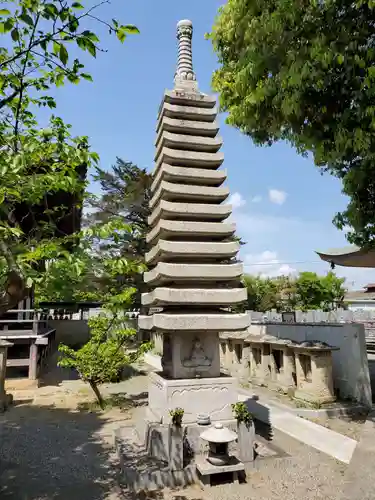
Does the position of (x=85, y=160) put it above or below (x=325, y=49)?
below

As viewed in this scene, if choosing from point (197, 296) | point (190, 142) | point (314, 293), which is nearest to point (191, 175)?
point (190, 142)

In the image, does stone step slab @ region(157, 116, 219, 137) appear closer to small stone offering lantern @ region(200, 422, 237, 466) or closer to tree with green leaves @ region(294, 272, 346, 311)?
small stone offering lantern @ region(200, 422, 237, 466)

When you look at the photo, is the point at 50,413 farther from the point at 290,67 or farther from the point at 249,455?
the point at 290,67

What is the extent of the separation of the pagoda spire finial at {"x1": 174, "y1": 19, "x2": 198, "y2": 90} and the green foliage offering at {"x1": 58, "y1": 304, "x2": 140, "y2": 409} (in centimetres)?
741

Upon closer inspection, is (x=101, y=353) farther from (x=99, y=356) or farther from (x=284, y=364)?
(x=284, y=364)

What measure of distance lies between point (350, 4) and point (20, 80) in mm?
5896

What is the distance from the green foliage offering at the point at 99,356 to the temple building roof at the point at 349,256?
21.5ft

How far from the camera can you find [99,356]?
1194 cm

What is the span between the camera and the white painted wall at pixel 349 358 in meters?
10.7

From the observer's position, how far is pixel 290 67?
23.0 ft

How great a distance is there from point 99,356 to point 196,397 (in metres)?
5.10

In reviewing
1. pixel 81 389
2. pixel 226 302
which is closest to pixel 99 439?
pixel 226 302

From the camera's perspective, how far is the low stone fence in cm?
1086

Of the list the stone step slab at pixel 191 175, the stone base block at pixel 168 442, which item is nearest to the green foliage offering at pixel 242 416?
the stone base block at pixel 168 442
